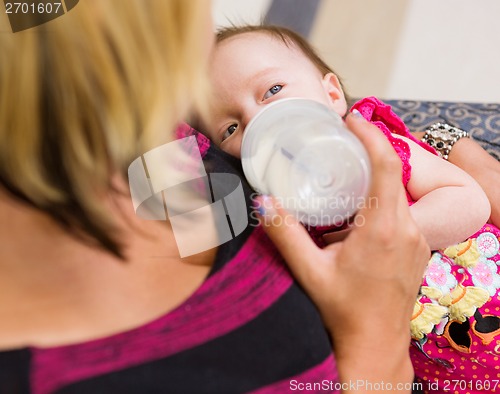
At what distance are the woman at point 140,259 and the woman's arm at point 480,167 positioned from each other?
0.56 m

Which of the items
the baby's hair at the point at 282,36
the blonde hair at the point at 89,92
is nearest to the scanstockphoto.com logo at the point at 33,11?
the blonde hair at the point at 89,92

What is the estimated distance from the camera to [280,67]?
3.85 feet

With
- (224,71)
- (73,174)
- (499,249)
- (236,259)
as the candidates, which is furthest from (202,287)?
(499,249)

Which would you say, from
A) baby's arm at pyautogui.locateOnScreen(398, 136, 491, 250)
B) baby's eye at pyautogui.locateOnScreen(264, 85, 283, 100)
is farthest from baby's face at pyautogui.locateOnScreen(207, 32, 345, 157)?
baby's arm at pyautogui.locateOnScreen(398, 136, 491, 250)

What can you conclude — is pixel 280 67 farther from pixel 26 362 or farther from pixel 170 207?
pixel 26 362

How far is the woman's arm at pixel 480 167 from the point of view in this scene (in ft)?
4.41

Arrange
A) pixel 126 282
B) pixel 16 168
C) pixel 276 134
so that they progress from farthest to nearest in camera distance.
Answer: pixel 276 134 → pixel 126 282 → pixel 16 168

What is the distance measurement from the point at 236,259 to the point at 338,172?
0.19m

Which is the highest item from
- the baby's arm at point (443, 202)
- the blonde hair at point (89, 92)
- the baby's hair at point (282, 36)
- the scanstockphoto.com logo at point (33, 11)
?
the scanstockphoto.com logo at point (33, 11)

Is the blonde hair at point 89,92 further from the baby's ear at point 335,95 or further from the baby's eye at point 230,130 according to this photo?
the baby's ear at point 335,95

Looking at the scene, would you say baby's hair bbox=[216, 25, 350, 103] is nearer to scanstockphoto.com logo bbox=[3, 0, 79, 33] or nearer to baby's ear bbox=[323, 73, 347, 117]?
baby's ear bbox=[323, 73, 347, 117]

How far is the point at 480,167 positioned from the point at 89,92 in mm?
1060

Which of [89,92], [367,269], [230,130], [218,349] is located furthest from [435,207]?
[89,92]

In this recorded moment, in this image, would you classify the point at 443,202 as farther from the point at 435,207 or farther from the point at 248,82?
the point at 248,82
